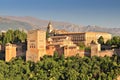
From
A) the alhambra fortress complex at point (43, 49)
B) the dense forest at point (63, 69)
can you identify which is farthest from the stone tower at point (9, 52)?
the dense forest at point (63, 69)

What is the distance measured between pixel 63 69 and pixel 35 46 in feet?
11.0

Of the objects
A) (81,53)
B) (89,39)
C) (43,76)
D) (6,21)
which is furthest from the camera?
(6,21)

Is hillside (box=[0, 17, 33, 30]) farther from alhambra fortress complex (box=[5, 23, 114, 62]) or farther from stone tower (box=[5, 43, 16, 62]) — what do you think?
alhambra fortress complex (box=[5, 23, 114, 62])

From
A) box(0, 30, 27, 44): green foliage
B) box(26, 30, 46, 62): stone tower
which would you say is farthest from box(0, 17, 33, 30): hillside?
box(26, 30, 46, 62): stone tower

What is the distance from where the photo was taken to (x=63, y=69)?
32906 millimetres

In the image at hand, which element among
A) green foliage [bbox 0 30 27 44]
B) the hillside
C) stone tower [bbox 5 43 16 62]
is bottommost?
the hillside

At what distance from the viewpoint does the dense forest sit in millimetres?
31530

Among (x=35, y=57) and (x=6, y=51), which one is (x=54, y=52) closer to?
(x=35, y=57)

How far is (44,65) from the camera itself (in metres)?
33.6

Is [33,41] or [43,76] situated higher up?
[33,41]

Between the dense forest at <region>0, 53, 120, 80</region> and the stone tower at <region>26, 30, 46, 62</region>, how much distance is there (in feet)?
1.37

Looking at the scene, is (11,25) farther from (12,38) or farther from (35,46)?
(35,46)

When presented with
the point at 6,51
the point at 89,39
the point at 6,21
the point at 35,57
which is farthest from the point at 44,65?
the point at 6,21

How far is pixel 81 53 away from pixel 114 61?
2976 millimetres
